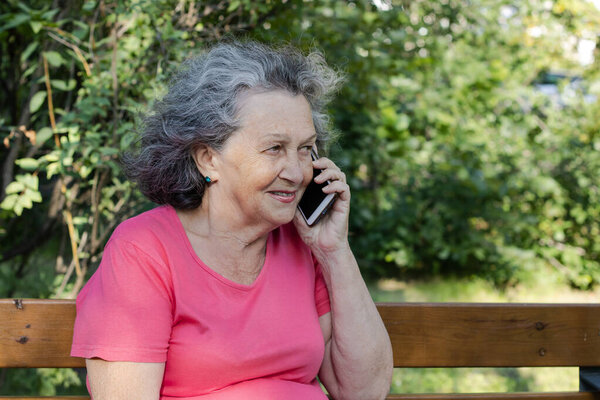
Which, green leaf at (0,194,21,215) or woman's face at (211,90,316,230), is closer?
woman's face at (211,90,316,230)

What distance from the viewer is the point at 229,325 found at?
5.73 feet

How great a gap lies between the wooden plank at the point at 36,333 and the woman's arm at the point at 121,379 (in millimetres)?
451

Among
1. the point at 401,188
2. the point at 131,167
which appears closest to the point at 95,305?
the point at 131,167

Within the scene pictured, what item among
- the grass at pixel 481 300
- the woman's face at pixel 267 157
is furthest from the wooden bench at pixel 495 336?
the grass at pixel 481 300

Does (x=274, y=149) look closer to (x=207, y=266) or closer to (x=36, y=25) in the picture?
(x=207, y=266)

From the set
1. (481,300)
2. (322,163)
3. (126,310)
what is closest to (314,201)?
(322,163)

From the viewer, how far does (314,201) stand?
78.4 inches

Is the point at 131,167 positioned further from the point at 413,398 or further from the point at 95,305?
the point at 413,398

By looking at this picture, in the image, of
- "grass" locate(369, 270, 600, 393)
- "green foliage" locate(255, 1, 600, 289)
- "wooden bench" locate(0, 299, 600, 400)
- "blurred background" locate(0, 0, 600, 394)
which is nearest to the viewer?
"wooden bench" locate(0, 299, 600, 400)

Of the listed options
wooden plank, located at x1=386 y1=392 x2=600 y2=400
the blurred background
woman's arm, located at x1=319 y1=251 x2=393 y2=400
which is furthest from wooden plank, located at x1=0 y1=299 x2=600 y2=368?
the blurred background

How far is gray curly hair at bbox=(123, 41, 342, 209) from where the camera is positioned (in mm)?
1796

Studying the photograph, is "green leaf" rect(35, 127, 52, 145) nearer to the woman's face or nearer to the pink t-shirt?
the pink t-shirt

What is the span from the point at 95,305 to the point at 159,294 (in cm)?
16

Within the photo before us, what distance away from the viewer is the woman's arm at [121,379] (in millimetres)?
1568
